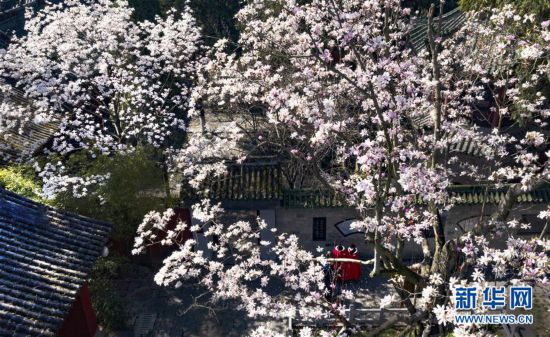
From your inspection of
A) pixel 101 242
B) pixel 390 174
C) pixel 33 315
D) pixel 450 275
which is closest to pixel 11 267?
pixel 33 315

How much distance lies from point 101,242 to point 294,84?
9523 mm

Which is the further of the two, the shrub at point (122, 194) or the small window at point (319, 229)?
the small window at point (319, 229)

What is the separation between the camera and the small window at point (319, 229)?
18172mm

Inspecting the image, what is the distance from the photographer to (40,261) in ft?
36.2

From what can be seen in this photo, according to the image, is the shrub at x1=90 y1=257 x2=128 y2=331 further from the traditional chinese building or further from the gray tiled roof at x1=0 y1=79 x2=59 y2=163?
the gray tiled roof at x1=0 y1=79 x2=59 y2=163

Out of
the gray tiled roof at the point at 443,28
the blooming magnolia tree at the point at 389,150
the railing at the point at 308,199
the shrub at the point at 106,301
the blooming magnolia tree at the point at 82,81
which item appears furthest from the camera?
the gray tiled roof at the point at 443,28

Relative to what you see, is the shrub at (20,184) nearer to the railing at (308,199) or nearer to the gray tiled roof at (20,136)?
the gray tiled roof at (20,136)

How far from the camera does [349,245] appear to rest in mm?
18531

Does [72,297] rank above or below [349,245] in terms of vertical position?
below

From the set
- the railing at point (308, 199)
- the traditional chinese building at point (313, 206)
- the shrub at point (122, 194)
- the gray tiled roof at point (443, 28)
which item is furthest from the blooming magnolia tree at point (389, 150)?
the gray tiled roof at point (443, 28)

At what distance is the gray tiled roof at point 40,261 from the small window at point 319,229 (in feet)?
26.6

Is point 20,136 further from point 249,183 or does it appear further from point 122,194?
point 249,183

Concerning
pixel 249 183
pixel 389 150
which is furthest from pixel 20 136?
pixel 389 150

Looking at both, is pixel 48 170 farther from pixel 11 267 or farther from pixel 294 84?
pixel 294 84
